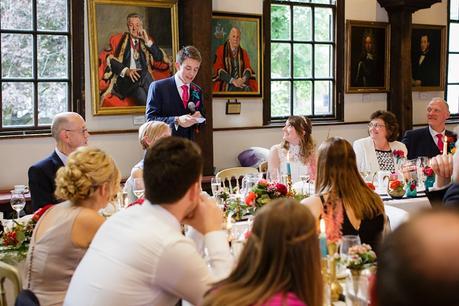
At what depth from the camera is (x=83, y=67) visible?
21.0 ft

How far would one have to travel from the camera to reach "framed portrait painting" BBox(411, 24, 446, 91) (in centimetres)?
898

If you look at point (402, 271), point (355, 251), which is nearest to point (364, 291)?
point (355, 251)

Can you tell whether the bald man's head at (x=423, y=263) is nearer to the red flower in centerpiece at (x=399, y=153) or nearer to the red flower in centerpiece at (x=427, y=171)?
the red flower in centerpiece at (x=427, y=171)

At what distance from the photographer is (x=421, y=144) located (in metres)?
6.55

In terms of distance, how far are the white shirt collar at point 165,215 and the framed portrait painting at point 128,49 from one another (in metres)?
4.35

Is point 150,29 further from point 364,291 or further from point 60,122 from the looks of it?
point 364,291

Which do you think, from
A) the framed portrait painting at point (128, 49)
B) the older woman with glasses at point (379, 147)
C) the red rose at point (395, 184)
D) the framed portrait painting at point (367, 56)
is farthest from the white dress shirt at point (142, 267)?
the framed portrait painting at point (367, 56)

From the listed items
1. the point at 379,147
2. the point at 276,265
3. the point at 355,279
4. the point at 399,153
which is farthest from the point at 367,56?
the point at 276,265

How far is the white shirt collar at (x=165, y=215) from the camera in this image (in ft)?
7.38

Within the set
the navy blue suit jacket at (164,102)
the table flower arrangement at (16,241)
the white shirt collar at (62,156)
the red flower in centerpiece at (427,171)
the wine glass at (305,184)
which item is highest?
the navy blue suit jacket at (164,102)

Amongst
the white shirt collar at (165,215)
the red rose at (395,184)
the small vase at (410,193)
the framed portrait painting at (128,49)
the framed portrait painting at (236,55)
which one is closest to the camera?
the white shirt collar at (165,215)

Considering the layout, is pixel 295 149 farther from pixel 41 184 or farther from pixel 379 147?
pixel 41 184

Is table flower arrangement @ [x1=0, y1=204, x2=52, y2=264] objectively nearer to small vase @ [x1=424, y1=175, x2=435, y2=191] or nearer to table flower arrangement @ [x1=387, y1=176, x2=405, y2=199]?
table flower arrangement @ [x1=387, y1=176, x2=405, y2=199]

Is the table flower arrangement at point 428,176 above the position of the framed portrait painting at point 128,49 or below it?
below
